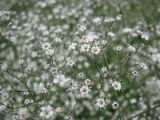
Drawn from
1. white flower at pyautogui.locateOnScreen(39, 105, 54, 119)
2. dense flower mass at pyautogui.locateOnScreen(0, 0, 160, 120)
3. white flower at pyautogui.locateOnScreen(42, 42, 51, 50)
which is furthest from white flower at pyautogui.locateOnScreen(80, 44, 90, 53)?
white flower at pyautogui.locateOnScreen(39, 105, 54, 119)

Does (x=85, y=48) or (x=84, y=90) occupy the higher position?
(x=85, y=48)

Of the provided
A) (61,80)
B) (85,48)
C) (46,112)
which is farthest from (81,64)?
(46,112)

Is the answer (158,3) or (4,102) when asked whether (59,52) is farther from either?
(158,3)

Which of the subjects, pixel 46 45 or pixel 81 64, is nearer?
pixel 46 45

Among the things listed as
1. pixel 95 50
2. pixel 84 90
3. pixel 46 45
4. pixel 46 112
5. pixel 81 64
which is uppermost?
pixel 81 64

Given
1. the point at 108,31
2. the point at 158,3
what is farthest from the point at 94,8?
the point at 108,31

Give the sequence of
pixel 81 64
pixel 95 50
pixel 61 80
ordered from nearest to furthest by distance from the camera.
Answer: pixel 61 80
pixel 95 50
pixel 81 64

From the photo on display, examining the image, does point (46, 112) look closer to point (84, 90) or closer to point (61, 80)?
point (61, 80)

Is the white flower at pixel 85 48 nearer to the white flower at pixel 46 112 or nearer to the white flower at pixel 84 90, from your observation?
the white flower at pixel 84 90

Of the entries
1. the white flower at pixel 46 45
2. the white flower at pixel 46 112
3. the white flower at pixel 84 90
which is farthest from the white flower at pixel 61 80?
the white flower at pixel 46 45
